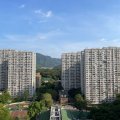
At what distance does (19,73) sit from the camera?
147ft

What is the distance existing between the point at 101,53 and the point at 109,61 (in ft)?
4.09

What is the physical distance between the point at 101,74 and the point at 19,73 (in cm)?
1035

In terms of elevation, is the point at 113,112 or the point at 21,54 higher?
the point at 21,54

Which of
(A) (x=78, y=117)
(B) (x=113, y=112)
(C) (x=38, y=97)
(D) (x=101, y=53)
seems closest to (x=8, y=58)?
(C) (x=38, y=97)

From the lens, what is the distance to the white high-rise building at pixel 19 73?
44.6 metres

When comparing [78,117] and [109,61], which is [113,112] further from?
[109,61]

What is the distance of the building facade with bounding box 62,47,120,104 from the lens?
39969 millimetres

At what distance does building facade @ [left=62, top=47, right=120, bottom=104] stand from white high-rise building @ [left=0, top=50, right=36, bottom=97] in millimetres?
7177

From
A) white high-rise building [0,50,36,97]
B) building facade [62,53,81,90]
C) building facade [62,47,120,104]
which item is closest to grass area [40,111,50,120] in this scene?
building facade [62,47,120,104]

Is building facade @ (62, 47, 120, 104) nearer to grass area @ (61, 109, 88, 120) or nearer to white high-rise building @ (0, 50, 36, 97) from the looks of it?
white high-rise building @ (0, 50, 36, 97)

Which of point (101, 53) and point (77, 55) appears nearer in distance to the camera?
point (101, 53)

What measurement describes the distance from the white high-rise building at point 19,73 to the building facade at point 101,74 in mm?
7177

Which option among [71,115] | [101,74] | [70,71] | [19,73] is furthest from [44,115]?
[70,71]

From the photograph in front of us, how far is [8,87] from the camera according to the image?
4466 centimetres
